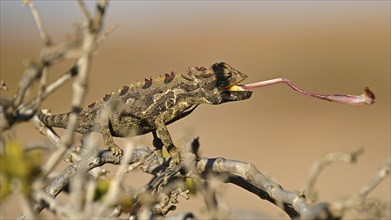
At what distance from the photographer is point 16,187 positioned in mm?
1304

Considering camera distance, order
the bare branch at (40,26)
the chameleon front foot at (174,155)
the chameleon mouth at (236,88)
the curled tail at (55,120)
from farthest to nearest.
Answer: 1. the curled tail at (55,120)
2. the chameleon mouth at (236,88)
3. the chameleon front foot at (174,155)
4. the bare branch at (40,26)

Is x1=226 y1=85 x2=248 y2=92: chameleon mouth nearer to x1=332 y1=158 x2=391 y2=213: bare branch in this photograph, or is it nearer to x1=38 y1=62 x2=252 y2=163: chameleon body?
x1=38 y1=62 x2=252 y2=163: chameleon body

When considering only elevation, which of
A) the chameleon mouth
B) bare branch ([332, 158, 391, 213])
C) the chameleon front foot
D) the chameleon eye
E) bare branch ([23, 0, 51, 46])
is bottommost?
the chameleon front foot

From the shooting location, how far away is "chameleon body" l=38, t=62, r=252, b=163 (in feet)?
9.26

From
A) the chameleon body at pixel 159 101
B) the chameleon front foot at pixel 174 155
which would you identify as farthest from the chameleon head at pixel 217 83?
the chameleon front foot at pixel 174 155

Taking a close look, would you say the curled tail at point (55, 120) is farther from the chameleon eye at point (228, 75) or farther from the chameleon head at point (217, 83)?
the chameleon eye at point (228, 75)

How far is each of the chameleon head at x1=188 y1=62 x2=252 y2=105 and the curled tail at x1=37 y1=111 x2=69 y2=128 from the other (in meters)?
0.44

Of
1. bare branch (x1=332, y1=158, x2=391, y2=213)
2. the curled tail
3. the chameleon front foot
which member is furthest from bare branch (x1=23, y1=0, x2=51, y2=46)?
the curled tail

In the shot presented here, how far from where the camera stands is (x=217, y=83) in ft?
9.45

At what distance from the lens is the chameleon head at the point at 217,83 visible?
9.18 feet

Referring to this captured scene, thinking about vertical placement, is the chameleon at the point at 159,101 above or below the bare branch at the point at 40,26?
below

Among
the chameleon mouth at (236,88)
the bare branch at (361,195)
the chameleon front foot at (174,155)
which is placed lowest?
the chameleon front foot at (174,155)

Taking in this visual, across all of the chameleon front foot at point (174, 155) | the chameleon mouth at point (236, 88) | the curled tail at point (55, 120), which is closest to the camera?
the chameleon front foot at point (174, 155)

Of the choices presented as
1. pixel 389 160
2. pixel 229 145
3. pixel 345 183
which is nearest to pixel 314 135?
pixel 229 145
